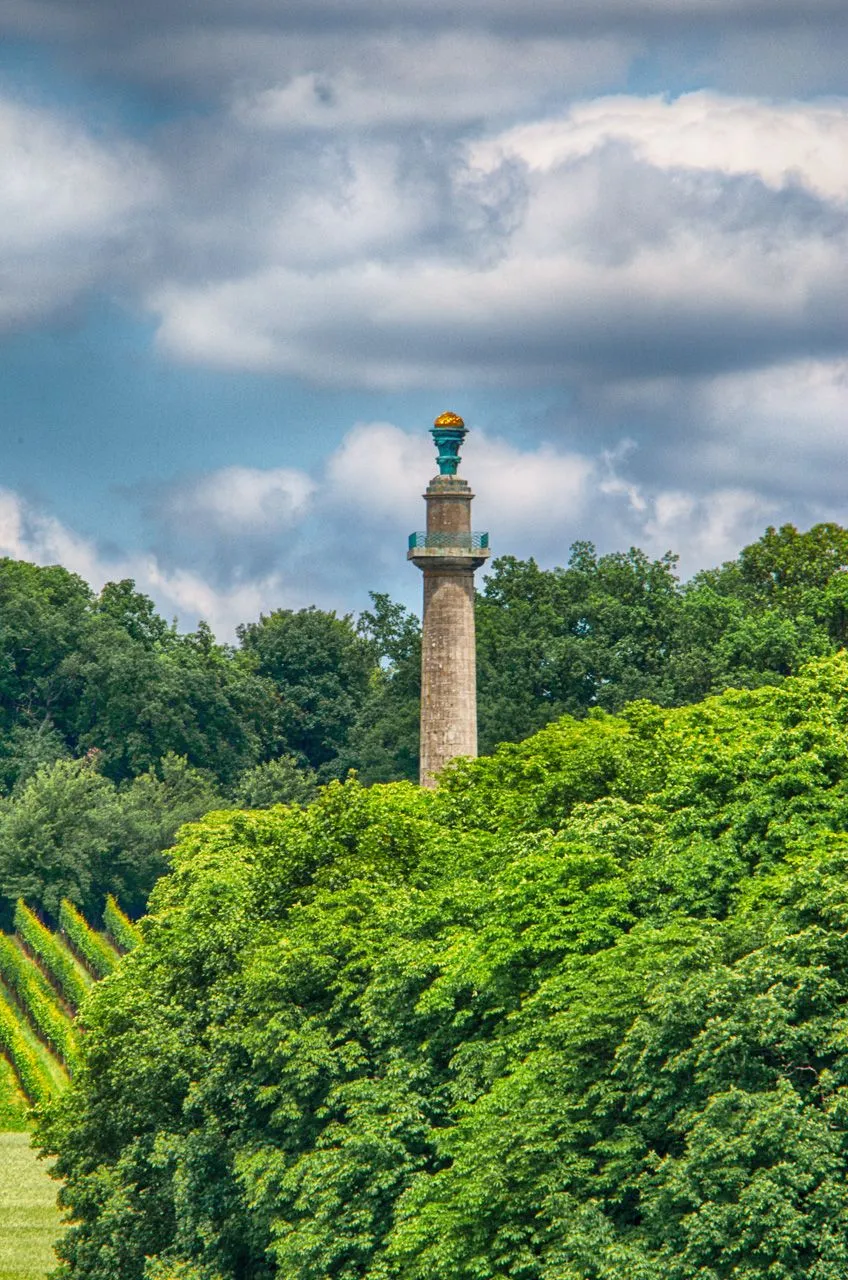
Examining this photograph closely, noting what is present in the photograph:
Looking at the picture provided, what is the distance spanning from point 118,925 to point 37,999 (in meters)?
11.6

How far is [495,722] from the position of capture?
99.8 m

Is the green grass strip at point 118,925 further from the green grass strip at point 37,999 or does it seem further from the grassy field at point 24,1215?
the grassy field at point 24,1215

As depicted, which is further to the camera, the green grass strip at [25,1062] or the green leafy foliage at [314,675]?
the green leafy foliage at [314,675]

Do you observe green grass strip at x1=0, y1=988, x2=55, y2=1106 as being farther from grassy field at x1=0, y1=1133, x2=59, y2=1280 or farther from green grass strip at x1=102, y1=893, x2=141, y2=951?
green grass strip at x1=102, y1=893, x2=141, y2=951

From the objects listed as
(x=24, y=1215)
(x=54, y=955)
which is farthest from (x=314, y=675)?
(x=24, y=1215)

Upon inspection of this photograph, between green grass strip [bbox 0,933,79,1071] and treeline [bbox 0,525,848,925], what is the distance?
8176mm

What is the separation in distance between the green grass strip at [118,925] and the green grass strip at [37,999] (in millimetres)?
4085

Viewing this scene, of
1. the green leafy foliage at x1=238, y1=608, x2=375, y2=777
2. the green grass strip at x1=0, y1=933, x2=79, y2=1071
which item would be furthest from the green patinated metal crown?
the green leafy foliage at x1=238, y1=608, x2=375, y2=777

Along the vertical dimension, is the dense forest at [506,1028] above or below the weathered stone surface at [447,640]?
below

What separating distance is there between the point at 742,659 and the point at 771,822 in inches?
2149

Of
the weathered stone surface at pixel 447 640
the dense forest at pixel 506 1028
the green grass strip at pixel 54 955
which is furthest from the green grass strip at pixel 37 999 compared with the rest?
the dense forest at pixel 506 1028

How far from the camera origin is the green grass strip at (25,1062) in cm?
8319

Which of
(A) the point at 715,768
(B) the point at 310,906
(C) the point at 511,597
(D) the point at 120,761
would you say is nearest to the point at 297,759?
(D) the point at 120,761

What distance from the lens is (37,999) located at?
293 ft
